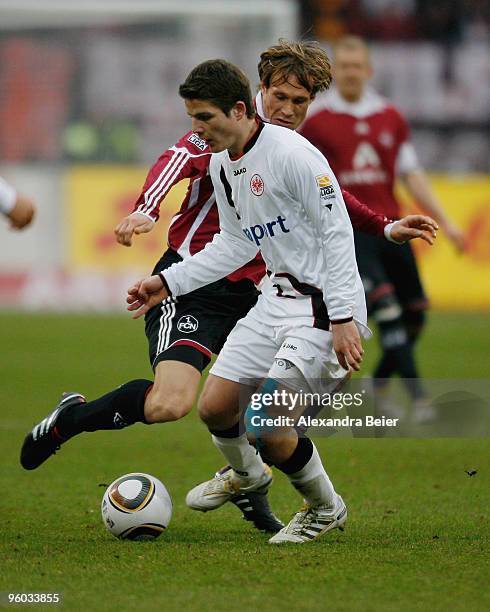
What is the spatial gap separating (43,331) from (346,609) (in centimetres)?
1056

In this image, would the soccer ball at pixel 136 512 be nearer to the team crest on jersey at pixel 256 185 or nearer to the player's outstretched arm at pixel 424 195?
the team crest on jersey at pixel 256 185

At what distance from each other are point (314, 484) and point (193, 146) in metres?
1.70

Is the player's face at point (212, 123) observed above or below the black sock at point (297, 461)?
above

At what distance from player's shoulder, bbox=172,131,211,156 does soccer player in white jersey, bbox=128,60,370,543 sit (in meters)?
0.35

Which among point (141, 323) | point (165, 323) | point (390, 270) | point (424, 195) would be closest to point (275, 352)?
point (165, 323)

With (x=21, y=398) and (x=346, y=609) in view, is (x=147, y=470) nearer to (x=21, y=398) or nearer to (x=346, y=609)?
(x=21, y=398)

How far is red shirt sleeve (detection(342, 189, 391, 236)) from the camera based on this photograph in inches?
217

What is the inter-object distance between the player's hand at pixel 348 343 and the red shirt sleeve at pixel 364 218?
72cm

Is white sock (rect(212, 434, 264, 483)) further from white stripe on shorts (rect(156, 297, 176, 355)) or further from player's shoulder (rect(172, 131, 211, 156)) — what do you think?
player's shoulder (rect(172, 131, 211, 156))

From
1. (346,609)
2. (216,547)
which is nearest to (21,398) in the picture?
(216,547)

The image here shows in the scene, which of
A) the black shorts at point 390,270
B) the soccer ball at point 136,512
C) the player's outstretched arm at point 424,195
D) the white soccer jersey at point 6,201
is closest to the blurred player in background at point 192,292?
the soccer ball at point 136,512

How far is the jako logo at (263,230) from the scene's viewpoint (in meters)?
5.20

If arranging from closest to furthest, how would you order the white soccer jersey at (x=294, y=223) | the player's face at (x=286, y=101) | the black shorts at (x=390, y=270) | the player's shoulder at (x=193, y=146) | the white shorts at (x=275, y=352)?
the white soccer jersey at (x=294, y=223)
the white shorts at (x=275, y=352)
the player's face at (x=286, y=101)
the player's shoulder at (x=193, y=146)
the black shorts at (x=390, y=270)

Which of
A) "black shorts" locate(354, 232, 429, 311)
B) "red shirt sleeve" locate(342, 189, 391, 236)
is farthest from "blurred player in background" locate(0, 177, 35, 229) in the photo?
"black shorts" locate(354, 232, 429, 311)
